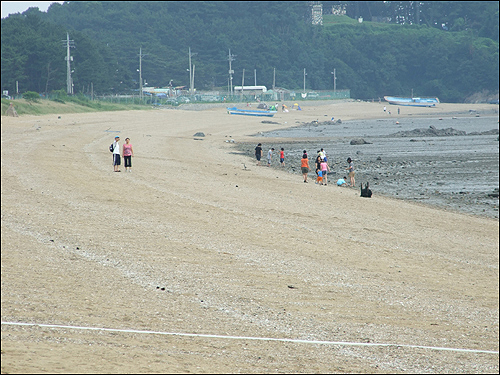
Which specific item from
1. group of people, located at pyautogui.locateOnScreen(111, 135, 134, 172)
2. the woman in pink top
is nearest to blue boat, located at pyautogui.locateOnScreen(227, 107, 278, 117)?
group of people, located at pyautogui.locateOnScreen(111, 135, 134, 172)

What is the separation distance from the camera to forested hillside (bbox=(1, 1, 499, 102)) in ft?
476

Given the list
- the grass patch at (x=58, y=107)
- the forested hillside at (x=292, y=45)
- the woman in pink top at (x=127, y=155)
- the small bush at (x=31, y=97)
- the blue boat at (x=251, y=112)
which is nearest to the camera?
the woman in pink top at (x=127, y=155)

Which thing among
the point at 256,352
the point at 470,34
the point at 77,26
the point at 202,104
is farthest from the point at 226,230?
the point at 470,34

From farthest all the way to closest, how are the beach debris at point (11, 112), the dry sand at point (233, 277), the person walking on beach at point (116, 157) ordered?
the beach debris at point (11, 112) < the person walking on beach at point (116, 157) < the dry sand at point (233, 277)

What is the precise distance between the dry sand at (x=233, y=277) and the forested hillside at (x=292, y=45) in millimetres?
106912

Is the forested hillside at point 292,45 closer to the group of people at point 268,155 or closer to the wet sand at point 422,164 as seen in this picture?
the wet sand at point 422,164

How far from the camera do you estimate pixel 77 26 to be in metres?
151

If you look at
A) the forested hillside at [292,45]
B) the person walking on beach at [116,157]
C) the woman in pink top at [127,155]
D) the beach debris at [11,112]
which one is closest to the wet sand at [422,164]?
the woman in pink top at [127,155]

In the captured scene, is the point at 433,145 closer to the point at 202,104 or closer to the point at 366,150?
the point at 366,150

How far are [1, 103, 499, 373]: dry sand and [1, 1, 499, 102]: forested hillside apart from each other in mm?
106912

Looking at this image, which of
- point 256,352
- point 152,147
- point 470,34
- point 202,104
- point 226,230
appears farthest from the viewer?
point 470,34

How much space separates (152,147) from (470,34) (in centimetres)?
16150

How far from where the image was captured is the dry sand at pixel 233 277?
29.3 feet

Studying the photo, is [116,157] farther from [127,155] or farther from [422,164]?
[422,164]
